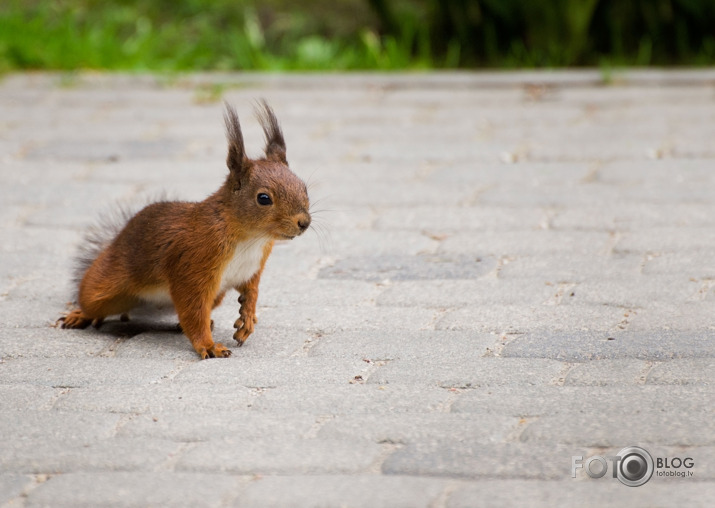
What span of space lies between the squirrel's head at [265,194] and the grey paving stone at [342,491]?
1.12 metres

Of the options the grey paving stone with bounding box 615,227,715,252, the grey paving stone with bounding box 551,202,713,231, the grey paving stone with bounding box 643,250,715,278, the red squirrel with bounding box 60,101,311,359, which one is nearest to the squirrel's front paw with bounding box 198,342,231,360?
the red squirrel with bounding box 60,101,311,359

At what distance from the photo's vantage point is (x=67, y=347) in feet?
12.4

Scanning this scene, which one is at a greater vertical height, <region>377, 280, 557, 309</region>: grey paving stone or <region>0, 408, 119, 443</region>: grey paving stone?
<region>0, 408, 119, 443</region>: grey paving stone

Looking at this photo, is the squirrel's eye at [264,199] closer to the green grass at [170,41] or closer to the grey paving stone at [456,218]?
the grey paving stone at [456,218]

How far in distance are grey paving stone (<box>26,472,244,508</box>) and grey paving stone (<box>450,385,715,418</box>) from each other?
2.63 ft

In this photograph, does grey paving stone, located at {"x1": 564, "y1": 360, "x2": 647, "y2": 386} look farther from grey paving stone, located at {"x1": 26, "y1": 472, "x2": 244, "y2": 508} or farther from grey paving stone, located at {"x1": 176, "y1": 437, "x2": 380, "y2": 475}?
grey paving stone, located at {"x1": 26, "y1": 472, "x2": 244, "y2": 508}

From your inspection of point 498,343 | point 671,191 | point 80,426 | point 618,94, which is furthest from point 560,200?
point 80,426

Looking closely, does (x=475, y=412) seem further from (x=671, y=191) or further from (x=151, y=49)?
(x=151, y=49)

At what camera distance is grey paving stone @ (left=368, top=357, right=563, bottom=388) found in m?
3.37

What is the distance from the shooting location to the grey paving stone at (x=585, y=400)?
10.1 ft

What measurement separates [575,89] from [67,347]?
5227 mm

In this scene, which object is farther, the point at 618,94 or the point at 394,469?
the point at 618,94

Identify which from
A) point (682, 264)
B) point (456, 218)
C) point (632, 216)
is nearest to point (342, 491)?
point (682, 264)

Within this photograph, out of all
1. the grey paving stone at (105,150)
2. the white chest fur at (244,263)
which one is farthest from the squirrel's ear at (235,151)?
the grey paving stone at (105,150)
